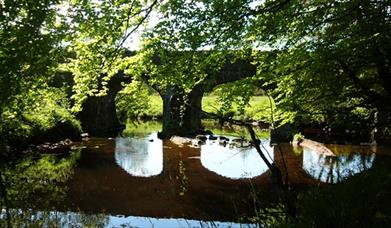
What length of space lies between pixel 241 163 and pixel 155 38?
13.0 metres

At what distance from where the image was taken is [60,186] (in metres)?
14.3

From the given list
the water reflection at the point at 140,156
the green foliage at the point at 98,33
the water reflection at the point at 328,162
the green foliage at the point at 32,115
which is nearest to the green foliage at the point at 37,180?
the green foliage at the point at 32,115

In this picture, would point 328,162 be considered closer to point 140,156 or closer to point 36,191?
point 140,156

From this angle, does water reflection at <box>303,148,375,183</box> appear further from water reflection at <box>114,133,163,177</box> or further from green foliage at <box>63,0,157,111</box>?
green foliage at <box>63,0,157,111</box>

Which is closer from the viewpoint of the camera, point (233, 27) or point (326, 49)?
point (233, 27)

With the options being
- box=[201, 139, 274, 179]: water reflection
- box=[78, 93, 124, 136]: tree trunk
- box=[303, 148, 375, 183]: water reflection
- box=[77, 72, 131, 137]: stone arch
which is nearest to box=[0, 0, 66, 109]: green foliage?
box=[201, 139, 274, 179]: water reflection

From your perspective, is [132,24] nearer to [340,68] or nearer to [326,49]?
[326,49]

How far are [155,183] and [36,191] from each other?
407 cm

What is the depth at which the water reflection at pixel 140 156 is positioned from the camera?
18.0 meters

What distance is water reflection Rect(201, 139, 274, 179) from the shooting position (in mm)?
16881

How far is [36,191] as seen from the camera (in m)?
13.3

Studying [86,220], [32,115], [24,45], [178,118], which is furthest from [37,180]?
[178,118]

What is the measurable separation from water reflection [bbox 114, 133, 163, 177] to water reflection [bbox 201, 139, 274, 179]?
2238 millimetres

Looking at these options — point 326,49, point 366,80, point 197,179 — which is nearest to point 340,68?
point 366,80
